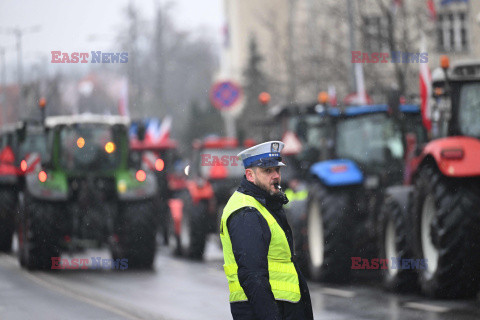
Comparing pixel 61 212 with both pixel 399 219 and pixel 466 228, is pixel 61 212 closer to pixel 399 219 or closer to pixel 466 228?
pixel 399 219

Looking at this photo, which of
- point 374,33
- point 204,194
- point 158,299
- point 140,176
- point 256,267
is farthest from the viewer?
point 374,33

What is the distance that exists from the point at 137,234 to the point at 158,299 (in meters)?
4.00

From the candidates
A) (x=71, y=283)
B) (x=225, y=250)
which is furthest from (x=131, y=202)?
(x=225, y=250)

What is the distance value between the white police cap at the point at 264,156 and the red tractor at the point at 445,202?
540 cm

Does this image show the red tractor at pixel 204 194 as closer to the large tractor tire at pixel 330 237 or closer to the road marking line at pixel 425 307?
the large tractor tire at pixel 330 237

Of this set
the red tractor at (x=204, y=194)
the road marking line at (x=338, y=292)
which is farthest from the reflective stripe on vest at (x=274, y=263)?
the red tractor at (x=204, y=194)

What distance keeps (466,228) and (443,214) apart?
274mm

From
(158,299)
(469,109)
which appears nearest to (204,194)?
(158,299)

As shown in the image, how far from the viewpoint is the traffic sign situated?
992 inches

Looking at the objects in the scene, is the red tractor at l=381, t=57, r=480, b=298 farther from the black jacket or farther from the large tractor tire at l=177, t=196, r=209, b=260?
the large tractor tire at l=177, t=196, r=209, b=260

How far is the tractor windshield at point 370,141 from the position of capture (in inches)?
603

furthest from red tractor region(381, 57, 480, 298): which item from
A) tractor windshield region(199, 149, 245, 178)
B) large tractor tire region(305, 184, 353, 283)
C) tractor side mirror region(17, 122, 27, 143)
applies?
tractor windshield region(199, 149, 245, 178)

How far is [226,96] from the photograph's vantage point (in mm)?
25250

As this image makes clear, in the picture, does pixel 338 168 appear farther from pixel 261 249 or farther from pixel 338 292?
pixel 261 249
